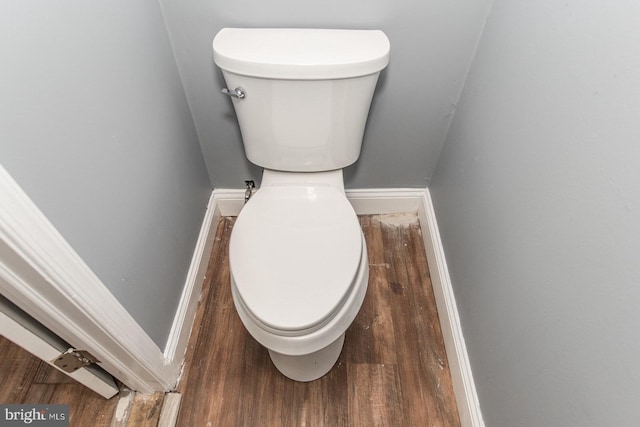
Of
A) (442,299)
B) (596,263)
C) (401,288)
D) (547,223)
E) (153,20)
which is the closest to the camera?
(596,263)

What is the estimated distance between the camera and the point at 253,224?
1.00 meters

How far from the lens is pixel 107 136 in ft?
2.42

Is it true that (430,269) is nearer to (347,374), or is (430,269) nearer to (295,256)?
(347,374)

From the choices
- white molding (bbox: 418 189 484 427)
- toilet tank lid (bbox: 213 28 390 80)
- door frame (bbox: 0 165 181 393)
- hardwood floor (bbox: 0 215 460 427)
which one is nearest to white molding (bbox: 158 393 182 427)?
hardwood floor (bbox: 0 215 460 427)

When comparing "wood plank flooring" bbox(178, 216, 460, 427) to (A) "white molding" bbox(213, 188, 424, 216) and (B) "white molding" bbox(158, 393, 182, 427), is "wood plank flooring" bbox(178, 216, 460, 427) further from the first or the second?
(A) "white molding" bbox(213, 188, 424, 216)

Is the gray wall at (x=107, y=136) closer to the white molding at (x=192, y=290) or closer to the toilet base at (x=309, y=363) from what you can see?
the white molding at (x=192, y=290)

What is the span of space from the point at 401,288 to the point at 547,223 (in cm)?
72

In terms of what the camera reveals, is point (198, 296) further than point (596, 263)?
Yes

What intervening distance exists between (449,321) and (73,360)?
1.02 meters

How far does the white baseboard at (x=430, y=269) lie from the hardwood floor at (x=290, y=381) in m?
0.05

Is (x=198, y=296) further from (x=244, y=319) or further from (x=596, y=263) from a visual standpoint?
(x=596, y=263)

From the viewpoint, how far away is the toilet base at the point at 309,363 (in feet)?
3.46

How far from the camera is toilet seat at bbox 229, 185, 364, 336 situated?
2.74ft

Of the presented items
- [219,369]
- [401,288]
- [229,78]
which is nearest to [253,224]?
[229,78]
